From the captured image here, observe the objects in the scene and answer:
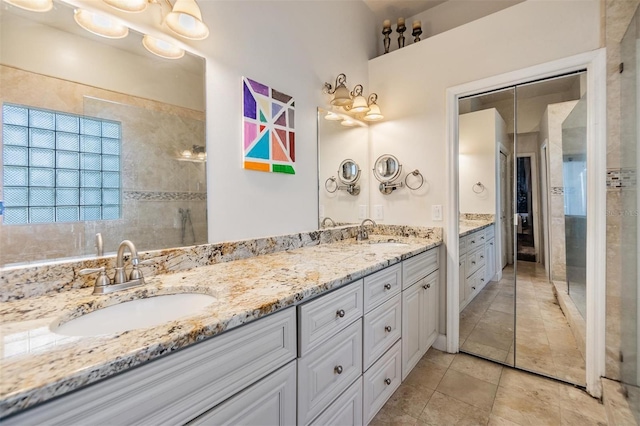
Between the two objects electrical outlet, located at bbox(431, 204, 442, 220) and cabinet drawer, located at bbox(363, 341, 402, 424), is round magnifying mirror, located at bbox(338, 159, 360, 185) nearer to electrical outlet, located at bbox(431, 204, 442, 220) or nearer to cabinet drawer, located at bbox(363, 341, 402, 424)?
electrical outlet, located at bbox(431, 204, 442, 220)

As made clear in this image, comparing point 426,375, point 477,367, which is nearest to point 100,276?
point 426,375

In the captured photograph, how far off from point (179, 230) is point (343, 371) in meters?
0.98

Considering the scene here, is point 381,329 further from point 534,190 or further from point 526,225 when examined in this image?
point 534,190

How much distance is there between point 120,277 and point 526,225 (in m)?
2.49

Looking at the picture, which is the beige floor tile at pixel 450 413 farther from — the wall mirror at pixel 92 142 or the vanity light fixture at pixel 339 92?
the vanity light fixture at pixel 339 92

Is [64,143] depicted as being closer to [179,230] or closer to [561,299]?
[179,230]

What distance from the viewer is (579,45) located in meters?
1.69

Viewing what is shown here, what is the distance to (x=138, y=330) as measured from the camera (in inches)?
27.2

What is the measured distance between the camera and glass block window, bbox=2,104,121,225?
2.93 ft

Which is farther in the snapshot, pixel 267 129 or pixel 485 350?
pixel 485 350

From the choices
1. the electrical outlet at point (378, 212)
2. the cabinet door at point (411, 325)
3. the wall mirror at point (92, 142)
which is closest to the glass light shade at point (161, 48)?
the wall mirror at point (92, 142)

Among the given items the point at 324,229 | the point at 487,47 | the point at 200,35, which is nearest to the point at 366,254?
the point at 324,229

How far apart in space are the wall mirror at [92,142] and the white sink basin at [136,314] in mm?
285

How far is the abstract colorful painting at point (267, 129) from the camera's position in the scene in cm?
157
